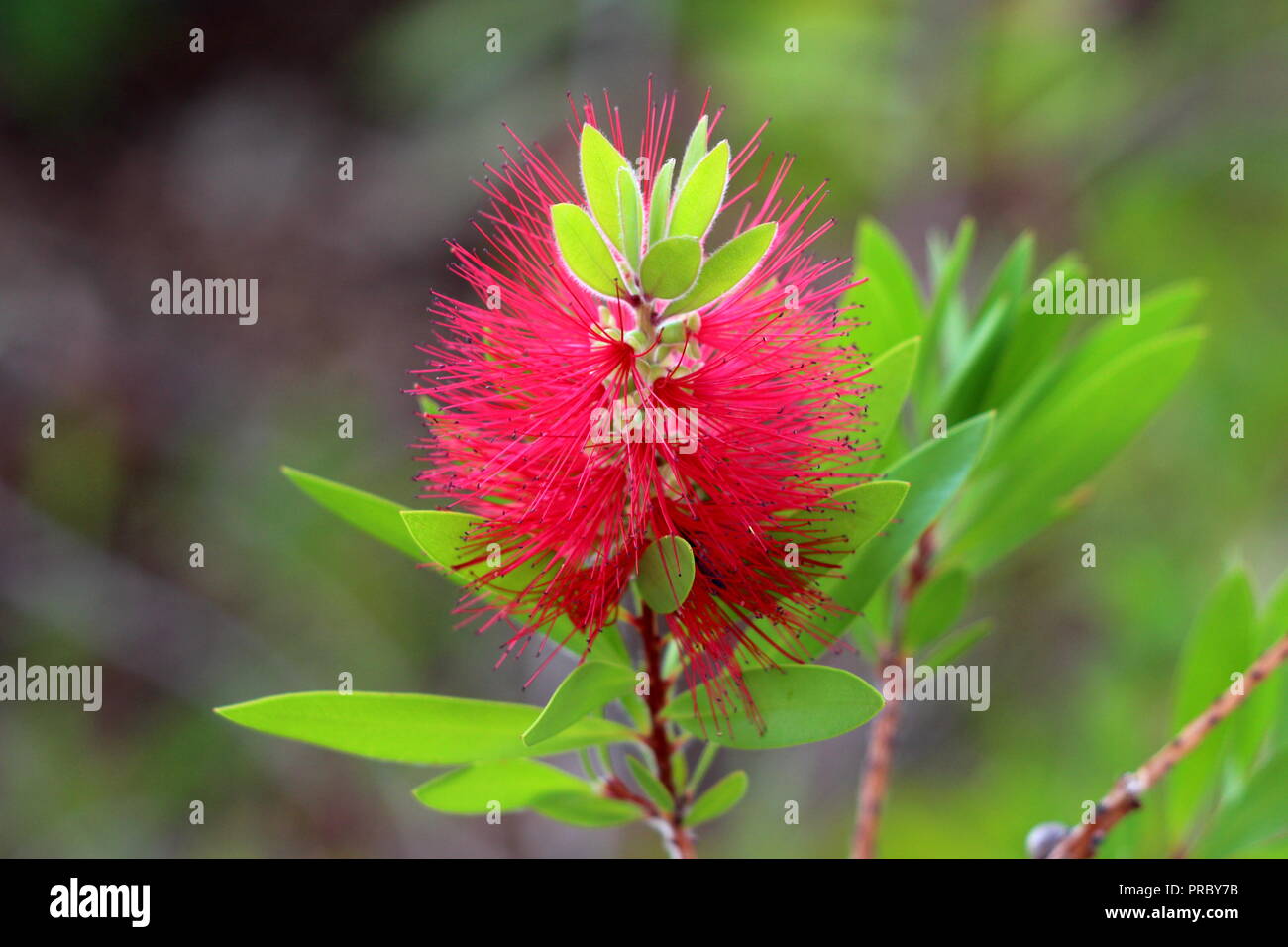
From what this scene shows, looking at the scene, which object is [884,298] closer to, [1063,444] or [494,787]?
[1063,444]

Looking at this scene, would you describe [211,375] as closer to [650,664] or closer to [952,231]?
[952,231]

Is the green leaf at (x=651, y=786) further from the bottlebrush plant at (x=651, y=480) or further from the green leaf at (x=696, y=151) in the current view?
the green leaf at (x=696, y=151)

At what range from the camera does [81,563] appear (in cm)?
351

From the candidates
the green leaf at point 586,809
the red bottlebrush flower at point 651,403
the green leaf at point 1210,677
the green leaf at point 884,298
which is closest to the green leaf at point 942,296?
the green leaf at point 884,298

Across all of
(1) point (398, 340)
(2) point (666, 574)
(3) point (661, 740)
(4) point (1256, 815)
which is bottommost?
(4) point (1256, 815)

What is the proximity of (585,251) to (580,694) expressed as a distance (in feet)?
0.94

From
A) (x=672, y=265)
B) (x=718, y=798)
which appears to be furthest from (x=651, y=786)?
(x=672, y=265)

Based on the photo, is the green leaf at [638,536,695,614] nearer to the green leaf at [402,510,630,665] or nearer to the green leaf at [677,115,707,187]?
the green leaf at [402,510,630,665]

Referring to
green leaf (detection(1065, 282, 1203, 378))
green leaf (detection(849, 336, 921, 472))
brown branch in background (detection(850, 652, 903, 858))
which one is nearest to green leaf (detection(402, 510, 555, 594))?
green leaf (detection(849, 336, 921, 472))

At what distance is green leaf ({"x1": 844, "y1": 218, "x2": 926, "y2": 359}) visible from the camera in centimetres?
102

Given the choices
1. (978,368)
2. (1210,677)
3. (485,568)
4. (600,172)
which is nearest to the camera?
(600,172)

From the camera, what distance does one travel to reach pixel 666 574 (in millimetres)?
679

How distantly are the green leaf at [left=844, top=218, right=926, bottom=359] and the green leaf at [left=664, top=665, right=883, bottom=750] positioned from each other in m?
0.38
